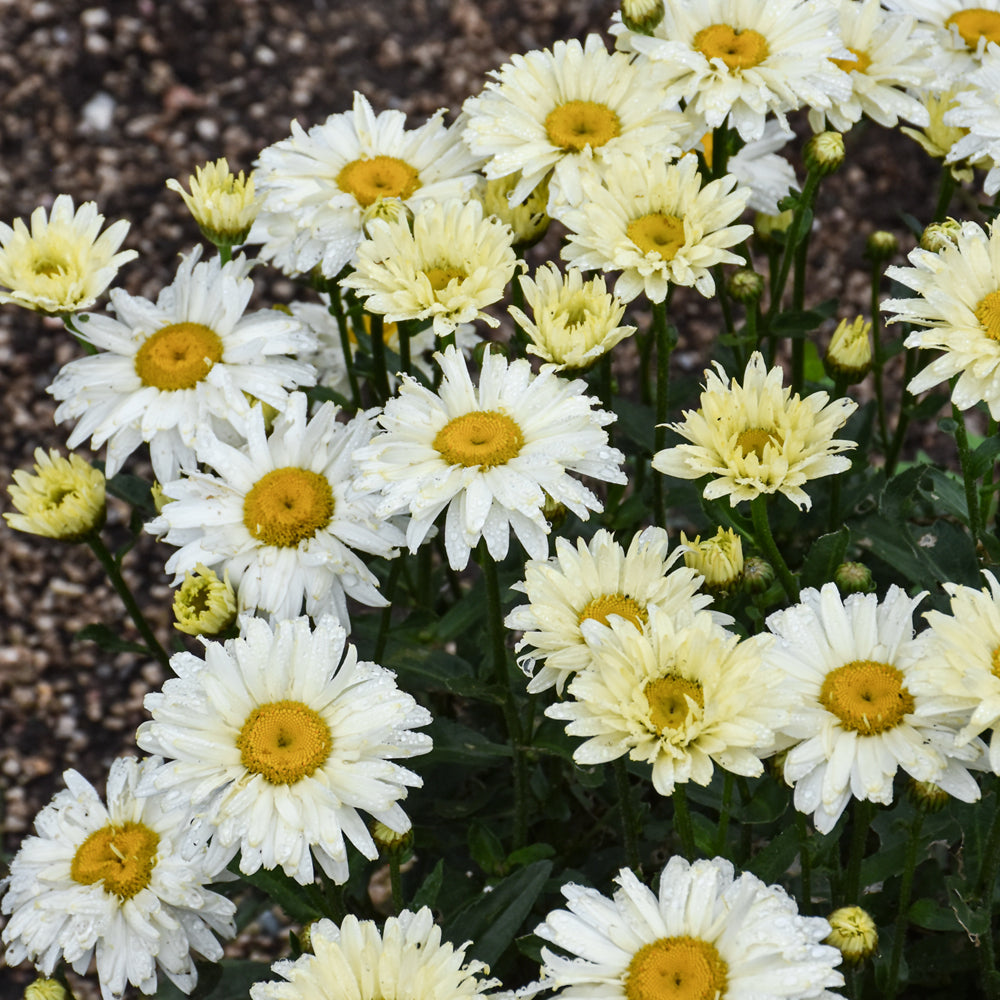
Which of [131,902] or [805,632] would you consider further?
[131,902]

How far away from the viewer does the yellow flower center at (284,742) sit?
6.70 feet

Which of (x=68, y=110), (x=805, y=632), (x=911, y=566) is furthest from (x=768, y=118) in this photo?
(x=68, y=110)

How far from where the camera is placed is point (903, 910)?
86.9 inches

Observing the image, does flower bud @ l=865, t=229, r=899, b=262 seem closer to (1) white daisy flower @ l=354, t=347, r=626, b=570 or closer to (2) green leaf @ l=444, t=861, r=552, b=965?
(1) white daisy flower @ l=354, t=347, r=626, b=570

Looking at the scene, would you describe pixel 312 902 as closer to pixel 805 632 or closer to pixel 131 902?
pixel 131 902


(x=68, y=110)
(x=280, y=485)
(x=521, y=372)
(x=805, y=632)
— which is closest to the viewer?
(x=805, y=632)

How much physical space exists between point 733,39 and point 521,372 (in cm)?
94

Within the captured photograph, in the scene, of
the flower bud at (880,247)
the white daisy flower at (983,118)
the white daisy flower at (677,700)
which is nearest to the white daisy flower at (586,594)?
the white daisy flower at (677,700)

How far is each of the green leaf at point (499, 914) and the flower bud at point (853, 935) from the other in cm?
56

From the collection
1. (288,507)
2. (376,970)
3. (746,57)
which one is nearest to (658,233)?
(746,57)

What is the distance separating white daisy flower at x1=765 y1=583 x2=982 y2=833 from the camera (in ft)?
6.32

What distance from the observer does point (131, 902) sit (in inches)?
93.7

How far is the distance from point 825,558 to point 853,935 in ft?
2.23

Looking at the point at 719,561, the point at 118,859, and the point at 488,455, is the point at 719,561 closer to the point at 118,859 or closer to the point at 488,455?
the point at 488,455
